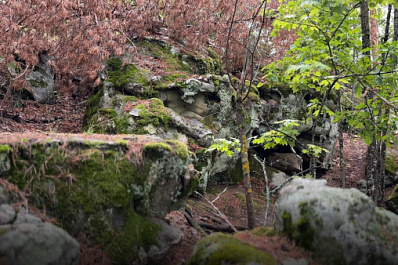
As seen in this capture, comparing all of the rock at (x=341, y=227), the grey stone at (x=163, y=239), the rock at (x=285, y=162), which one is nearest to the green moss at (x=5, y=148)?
the grey stone at (x=163, y=239)

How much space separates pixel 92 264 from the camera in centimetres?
306

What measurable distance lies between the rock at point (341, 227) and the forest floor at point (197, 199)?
0.20 meters

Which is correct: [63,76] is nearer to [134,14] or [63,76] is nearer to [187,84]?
[134,14]

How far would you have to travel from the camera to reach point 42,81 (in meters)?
9.30

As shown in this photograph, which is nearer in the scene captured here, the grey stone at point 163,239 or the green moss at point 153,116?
the grey stone at point 163,239

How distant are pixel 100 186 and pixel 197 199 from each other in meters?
4.01

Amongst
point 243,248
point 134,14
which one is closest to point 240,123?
point 243,248

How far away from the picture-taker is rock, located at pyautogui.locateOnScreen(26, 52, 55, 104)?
9.08 meters

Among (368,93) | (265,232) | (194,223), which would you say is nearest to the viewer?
(265,232)

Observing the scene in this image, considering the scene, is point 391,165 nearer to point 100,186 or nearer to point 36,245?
point 100,186

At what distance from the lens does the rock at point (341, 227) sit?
9.61 feet

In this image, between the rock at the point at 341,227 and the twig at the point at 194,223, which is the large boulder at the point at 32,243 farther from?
A: the twig at the point at 194,223

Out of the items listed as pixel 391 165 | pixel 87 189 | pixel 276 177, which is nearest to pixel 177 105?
pixel 276 177

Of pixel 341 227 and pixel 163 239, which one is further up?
pixel 341 227
